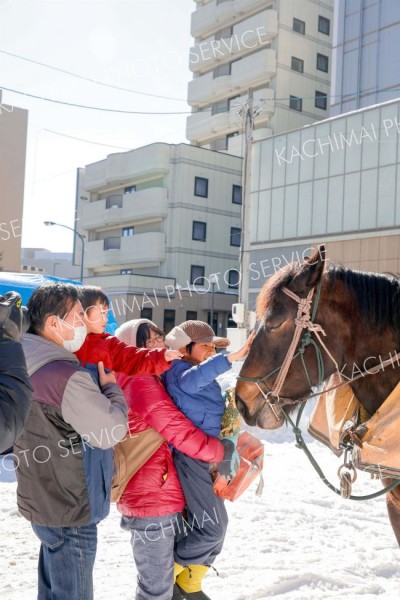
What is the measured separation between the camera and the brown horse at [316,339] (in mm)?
2816

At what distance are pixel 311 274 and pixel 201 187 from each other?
37341mm

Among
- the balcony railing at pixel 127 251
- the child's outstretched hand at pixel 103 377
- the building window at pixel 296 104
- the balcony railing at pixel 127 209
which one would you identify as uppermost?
the building window at pixel 296 104

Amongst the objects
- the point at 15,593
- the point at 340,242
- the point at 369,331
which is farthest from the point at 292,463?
the point at 340,242

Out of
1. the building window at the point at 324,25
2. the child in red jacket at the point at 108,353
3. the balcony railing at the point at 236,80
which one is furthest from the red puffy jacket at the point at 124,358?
the building window at the point at 324,25

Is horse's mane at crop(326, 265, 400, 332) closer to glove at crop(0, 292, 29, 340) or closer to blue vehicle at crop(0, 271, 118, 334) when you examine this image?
glove at crop(0, 292, 29, 340)

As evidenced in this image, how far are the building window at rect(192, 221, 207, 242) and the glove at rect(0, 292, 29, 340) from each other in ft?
124

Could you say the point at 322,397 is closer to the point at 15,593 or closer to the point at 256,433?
the point at 15,593

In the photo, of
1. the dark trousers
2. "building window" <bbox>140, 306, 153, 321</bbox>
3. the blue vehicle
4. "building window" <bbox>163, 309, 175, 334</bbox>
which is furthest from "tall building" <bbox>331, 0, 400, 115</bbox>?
the dark trousers

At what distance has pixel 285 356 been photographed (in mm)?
2842

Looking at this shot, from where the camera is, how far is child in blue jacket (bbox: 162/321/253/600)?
3.16 metres

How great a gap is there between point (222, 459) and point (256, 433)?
6.40 metres

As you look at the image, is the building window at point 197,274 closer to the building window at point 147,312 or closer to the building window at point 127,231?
the building window at point 147,312

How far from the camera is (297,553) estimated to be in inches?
176

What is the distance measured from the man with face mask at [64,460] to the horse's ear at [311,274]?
100 cm
